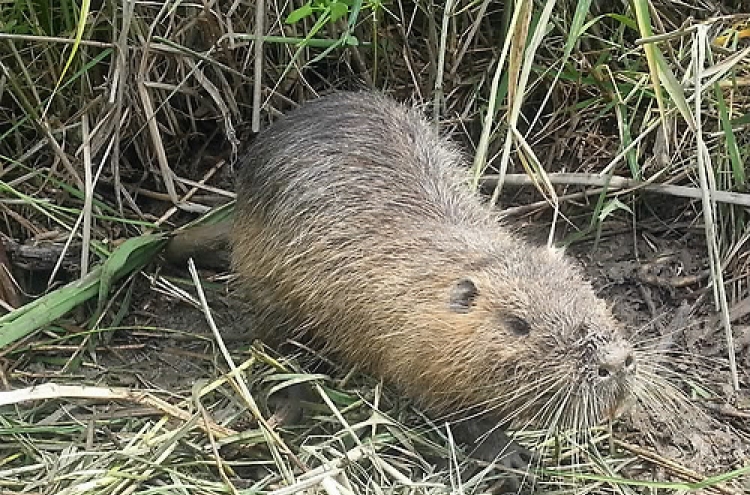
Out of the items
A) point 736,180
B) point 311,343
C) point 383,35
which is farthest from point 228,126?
point 736,180

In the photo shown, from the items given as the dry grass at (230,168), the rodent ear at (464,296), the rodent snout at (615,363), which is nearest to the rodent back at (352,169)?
the dry grass at (230,168)

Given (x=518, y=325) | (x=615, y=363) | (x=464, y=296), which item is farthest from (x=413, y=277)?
(x=615, y=363)

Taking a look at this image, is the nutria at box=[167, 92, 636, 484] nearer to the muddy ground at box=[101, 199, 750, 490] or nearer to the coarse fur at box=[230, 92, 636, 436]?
the coarse fur at box=[230, 92, 636, 436]

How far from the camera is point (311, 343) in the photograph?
275cm

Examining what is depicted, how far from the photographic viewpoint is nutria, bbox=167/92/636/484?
88.0 inches

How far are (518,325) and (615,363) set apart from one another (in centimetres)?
23

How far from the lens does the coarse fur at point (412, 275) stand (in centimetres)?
223

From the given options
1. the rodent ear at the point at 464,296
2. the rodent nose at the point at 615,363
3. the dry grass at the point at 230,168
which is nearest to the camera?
the rodent nose at the point at 615,363

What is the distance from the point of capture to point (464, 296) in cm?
240

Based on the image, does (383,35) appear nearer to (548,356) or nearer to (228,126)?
(228,126)

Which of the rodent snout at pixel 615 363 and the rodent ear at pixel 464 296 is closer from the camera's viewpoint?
the rodent snout at pixel 615 363

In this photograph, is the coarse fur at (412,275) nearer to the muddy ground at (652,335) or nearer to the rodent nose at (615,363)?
the rodent nose at (615,363)

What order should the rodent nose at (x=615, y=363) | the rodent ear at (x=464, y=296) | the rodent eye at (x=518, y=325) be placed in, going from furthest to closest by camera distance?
1. the rodent ear at (x=464, y=296)
2. the rodent eye at (x=518, y=325)
3. the rodent nose at (x=615, y=363)

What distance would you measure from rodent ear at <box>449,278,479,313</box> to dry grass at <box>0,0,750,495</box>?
1.01 ft
